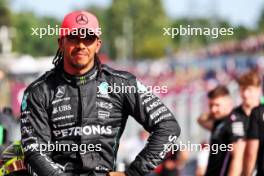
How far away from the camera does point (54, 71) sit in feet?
20.5

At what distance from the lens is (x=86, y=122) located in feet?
19.9

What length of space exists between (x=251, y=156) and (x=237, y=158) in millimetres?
351

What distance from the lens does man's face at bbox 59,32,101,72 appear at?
5.98m

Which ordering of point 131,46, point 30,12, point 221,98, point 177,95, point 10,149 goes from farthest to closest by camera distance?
1. point 30,12
2. point 131,46
3. point 177,95
4. point 221,98
5. point 10,149

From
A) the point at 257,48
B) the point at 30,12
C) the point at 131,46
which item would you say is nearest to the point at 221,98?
the point at 257,48

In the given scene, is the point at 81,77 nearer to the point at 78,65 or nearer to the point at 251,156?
the point at 78,65

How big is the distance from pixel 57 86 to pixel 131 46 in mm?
122884

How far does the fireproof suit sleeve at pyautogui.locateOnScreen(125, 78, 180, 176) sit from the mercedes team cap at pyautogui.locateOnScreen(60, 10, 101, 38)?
446 millimetres

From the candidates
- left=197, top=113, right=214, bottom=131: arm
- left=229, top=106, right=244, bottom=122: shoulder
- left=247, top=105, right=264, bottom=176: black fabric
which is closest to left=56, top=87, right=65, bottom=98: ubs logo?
left=247, top=105, right=264, bottom=176: black fabric

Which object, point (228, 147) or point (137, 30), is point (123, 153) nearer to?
point (228, 147)

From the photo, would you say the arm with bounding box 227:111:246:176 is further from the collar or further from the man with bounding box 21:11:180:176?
the collar

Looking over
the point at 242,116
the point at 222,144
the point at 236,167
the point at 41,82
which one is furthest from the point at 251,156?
the point at 41,82

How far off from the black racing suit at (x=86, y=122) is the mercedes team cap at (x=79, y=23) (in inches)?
11.5

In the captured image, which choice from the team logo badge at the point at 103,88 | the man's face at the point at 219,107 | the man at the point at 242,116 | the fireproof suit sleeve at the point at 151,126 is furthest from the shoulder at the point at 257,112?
the team logo badge at the point at 103,88
